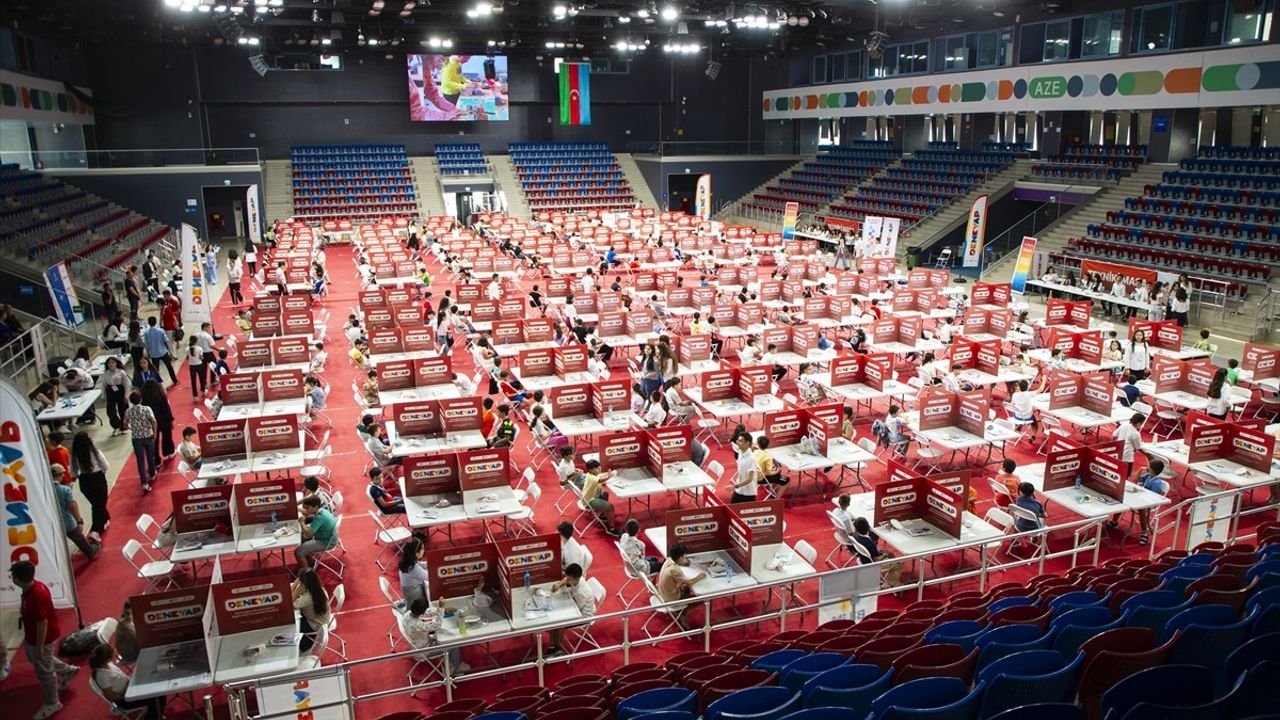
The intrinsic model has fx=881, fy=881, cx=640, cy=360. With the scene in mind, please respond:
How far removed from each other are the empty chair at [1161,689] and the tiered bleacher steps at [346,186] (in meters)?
44.3

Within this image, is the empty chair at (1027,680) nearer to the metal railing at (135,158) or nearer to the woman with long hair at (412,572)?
the woman with long hair at (412,572)

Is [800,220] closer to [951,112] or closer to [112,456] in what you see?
[951,112]

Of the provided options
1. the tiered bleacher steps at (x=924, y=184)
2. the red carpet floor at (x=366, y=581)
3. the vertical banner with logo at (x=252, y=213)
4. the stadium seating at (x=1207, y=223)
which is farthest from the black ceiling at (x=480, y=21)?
the red carpet floor at (x=366, y=581)

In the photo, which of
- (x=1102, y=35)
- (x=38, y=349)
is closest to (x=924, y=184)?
(x=1102, y=35)

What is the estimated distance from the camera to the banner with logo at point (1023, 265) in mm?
28516

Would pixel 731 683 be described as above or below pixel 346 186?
below

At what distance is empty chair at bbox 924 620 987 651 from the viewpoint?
7625 millimetres

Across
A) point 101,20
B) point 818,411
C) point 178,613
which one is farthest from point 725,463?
point 101,20

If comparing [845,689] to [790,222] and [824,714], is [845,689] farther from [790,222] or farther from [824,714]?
[790,222]

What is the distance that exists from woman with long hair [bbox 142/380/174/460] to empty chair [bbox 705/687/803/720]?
1202 centimetres

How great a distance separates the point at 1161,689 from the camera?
20.2ft

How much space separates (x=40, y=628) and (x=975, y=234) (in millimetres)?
31624

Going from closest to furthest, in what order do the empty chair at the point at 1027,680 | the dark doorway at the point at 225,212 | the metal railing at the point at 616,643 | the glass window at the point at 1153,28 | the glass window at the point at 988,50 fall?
the empty chair at the point at 1027,680
the metal railing at the point at 616,643
the glass window at the point at 1153,28
the glass window at the point at 988,50
the dark doorway at the point at 225,212

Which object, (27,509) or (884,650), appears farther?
(27,509)
